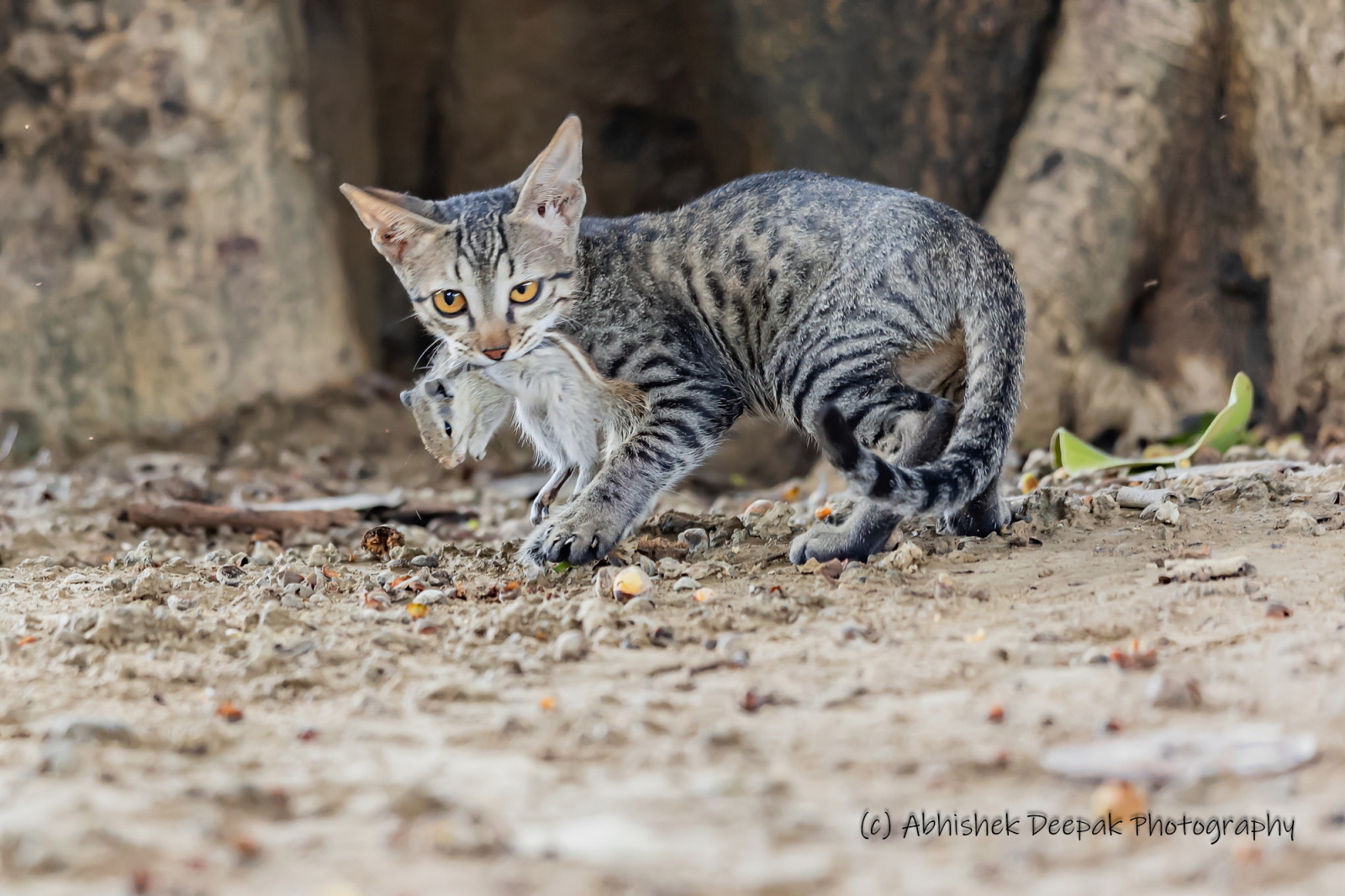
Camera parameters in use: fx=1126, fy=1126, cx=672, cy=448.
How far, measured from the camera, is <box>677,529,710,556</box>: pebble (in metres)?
3.63

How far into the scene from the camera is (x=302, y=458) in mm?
6715

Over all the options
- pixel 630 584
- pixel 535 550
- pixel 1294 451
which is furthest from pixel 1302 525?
pixel 535 550

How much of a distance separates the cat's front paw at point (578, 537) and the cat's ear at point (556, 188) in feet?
3.16

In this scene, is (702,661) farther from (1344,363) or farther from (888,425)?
(1344,363)

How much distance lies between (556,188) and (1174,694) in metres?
2.59

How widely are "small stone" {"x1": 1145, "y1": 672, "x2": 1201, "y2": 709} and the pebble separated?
73.2 inches

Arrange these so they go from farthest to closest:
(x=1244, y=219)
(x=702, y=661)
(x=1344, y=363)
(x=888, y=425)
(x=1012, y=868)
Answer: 1. (x=1244, y=219)
2. (x=1344, y=363)
3. (x=888, y=425)
4. (x=702, y=661)
5. (x=1012, y=868)

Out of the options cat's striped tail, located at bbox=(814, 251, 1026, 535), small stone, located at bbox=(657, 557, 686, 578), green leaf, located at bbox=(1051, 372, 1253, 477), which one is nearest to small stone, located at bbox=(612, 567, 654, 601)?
small stone, located at bbox=(657, 557, 686, 578)

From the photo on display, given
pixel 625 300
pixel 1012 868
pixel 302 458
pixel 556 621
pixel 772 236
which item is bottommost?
pixel 302 458

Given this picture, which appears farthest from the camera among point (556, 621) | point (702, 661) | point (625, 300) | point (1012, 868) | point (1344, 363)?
point (1344, 363)

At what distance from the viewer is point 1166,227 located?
5812 mm

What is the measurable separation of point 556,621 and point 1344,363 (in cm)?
441

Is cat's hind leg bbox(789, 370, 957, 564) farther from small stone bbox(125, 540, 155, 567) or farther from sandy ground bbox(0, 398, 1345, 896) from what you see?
small stone bbox(125, 540, 155, 567)

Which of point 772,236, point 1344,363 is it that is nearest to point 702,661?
point 772,236
